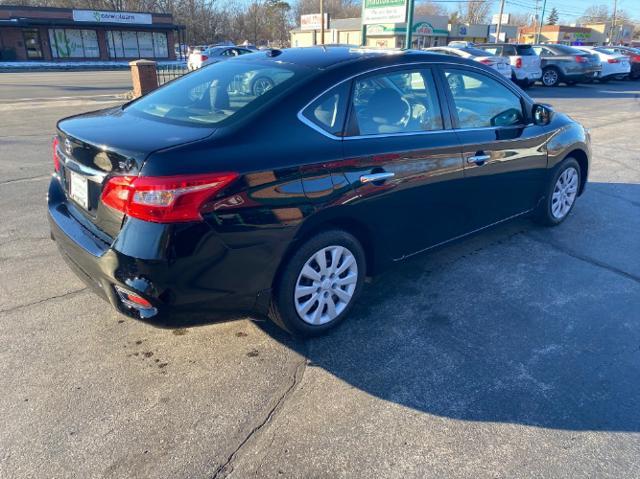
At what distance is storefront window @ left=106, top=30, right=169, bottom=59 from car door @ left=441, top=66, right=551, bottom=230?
44.7 metres

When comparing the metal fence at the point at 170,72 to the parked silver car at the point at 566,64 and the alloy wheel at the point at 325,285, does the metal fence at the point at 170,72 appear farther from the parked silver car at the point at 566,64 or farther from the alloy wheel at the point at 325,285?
the alloy wheel at the point at 325,285

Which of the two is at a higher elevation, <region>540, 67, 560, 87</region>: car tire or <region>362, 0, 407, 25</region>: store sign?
<region>362, 0, 407, 25</region>: store sign

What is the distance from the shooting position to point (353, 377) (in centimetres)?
288

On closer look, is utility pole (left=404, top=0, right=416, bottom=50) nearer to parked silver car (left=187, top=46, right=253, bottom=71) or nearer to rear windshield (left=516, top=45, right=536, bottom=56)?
rear windshield (left=516, top=45, right=536, bottom=56)

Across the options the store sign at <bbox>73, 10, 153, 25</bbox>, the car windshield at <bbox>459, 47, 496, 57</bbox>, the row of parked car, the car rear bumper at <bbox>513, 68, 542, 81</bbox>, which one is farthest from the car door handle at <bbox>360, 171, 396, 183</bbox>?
the store sign at <bbox>73, 10, 153, 25</bbox>

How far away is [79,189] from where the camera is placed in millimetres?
2859

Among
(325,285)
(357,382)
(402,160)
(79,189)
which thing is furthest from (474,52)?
(79,189)

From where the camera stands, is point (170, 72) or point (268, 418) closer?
point (268, 418)

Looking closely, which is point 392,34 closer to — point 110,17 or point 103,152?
point 110,17

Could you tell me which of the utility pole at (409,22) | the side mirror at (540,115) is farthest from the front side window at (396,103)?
the utility pole at (409,22)

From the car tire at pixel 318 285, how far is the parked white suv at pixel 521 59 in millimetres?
18070

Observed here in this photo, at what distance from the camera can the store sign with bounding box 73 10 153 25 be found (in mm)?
39906

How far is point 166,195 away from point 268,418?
123 centimetres

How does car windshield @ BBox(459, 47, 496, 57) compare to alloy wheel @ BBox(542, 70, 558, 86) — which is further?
alloy wheel @ BBox(542, 70, 558, 86)
